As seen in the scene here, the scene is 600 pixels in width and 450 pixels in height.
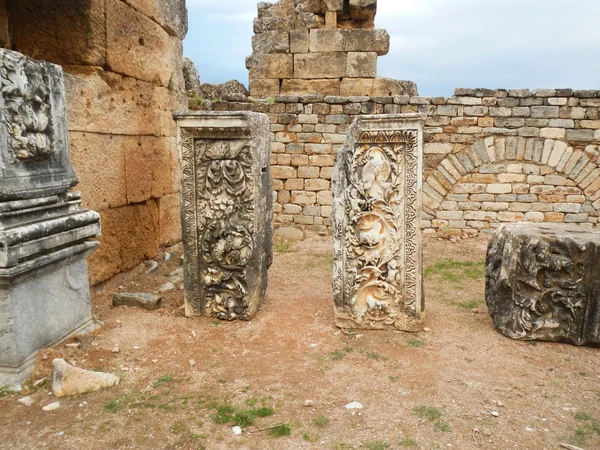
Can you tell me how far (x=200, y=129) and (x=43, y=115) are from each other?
110 cm

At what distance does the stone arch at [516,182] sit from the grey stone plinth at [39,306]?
553 centimetres

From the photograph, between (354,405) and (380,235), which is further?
(380,235)

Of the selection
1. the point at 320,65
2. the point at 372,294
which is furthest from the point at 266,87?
the point at 372,294

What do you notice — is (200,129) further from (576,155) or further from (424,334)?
(576,155)

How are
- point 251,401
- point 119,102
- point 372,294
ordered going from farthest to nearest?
point 119,102
point 372,294
point 251,401

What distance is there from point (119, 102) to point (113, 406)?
315 centimetres

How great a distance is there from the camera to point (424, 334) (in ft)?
11.5

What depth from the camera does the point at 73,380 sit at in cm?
256

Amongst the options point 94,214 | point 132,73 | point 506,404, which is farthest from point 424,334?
point 132,73

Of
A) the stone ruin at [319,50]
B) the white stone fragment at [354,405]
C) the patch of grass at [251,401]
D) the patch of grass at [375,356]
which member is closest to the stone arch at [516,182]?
the stone ruin at [319,50]

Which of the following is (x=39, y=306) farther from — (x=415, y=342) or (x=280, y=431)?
Answer: (x=415, y=342)

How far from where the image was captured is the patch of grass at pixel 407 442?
7.16ft

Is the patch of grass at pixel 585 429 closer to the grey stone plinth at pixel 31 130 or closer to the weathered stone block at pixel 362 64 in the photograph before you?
the grey stone plinth at pixel 31 130

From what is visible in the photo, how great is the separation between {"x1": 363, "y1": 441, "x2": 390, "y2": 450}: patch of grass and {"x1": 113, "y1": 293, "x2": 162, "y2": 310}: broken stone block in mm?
2357
